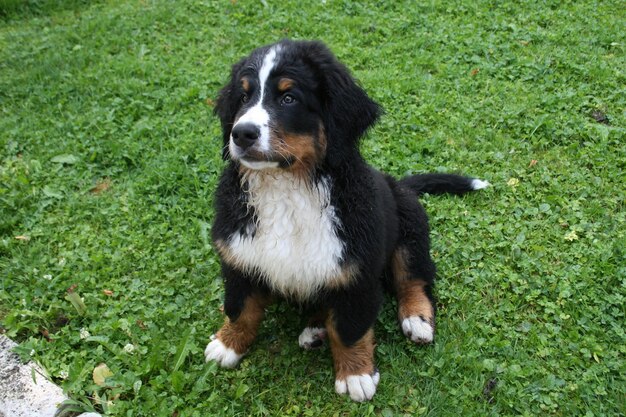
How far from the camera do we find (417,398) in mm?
2842

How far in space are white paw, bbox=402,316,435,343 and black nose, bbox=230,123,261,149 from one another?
4.43 feet

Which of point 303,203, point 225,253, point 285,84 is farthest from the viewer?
point 225,253

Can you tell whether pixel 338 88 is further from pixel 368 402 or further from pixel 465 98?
pixel 465 98

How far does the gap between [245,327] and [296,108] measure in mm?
1178

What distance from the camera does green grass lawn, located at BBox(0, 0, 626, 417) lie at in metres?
2.91

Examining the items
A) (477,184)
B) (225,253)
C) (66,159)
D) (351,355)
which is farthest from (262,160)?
(66,159)

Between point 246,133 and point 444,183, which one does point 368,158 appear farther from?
point 246,133

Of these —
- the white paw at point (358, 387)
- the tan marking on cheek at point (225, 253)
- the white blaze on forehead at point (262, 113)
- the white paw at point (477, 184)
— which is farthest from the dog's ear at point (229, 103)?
the white paw at point (477, 184)

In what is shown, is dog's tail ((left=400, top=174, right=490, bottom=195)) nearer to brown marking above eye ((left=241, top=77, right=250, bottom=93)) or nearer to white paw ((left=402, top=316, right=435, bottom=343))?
white paw ((left=402, top=316, right=435, bottom=343))

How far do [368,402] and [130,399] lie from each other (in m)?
1.17

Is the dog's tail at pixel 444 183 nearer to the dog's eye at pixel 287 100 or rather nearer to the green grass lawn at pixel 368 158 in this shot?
the green grass lawn at pixel 368 158

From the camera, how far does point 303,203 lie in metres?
2.61

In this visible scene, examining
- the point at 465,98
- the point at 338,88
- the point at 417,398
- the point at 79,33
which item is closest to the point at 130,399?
the point at 417,398

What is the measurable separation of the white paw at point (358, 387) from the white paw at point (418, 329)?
35cm
